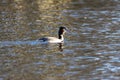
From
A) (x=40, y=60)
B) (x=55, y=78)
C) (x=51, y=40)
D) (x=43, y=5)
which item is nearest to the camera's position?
(x=55, y=78)

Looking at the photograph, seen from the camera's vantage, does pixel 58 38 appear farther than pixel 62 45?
Yes

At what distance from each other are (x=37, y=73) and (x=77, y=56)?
430 centimetres

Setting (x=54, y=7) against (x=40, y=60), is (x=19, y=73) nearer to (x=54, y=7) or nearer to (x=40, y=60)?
(x=40, y=60)

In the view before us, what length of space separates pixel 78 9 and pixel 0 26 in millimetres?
10553

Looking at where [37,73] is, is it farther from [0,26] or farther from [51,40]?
[0,26]

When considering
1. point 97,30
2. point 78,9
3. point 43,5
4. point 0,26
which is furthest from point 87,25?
point 43,5

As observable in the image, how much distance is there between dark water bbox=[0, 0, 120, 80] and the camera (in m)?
26.0

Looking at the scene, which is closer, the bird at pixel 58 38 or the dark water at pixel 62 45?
the dark water at pixel 62 45

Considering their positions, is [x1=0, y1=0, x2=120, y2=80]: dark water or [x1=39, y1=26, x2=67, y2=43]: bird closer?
[x1=0, y1=0, x2=120, y2=80]: dark water

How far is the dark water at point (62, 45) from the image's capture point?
26047 millimetres

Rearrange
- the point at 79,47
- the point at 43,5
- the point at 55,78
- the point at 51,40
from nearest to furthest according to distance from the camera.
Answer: the point at 55,78
the point at 79,47
the point at 51,40
the point at 43,5

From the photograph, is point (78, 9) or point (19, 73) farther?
point (78, 9)

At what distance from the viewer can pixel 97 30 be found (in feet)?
123

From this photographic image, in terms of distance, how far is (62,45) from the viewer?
3356 cm
